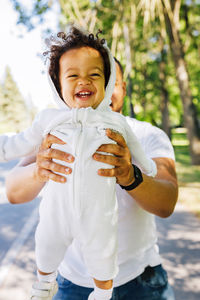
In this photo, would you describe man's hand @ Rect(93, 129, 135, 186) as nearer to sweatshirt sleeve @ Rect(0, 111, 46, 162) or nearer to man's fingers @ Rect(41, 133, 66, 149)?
man's fingers @ Rect(41, 133, 66, 149)

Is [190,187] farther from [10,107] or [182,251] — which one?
[10,107]

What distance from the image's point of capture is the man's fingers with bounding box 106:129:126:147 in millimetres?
1410

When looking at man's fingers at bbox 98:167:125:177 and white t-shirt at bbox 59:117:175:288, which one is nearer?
man's fingers at bbox 98:167:125:177

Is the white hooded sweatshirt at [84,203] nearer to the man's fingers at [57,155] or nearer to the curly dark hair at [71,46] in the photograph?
the man's fingers at [57,155]

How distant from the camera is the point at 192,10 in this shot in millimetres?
14555

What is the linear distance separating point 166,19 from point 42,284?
1262 cm

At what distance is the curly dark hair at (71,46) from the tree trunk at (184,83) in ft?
35.0

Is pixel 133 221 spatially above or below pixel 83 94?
below

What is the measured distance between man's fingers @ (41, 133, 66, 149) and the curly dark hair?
35cm

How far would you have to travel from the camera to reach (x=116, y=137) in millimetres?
1428

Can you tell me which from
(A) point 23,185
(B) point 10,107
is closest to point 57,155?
(A) point 23,185

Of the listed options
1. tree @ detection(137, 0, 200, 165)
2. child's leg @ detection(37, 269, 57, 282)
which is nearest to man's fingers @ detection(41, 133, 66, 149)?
child's leg @ detection(37, 269, 57, 282)

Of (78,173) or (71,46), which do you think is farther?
(71,46)

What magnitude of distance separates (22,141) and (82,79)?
1.66 feet
